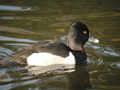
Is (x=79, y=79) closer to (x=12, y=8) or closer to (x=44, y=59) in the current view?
(x=44, y=59)

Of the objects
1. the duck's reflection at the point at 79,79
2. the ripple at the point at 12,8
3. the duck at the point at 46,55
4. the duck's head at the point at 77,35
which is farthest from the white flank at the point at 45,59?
the ripple at the point at 12,8

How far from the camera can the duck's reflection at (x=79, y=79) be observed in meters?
7.15

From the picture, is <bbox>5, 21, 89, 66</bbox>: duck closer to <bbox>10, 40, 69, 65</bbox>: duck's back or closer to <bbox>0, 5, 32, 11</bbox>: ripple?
<bbox>10, 40, 69, 65</bbox>: duck's back

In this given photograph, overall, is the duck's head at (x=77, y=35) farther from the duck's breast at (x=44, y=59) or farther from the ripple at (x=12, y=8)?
the ripple at (x=12, y=8)

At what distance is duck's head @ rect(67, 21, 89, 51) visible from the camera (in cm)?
830

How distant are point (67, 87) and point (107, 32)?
385cm

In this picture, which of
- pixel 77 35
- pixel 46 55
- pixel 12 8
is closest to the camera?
pixel 46 55

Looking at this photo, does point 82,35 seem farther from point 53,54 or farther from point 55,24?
point 55,24

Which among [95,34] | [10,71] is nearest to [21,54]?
[10,71]

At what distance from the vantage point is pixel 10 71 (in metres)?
7.70

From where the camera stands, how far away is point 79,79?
755cm

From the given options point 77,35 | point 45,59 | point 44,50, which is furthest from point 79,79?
point 77,35

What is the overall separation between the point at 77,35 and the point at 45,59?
3.58 feet

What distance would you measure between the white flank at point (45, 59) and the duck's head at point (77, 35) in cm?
50
